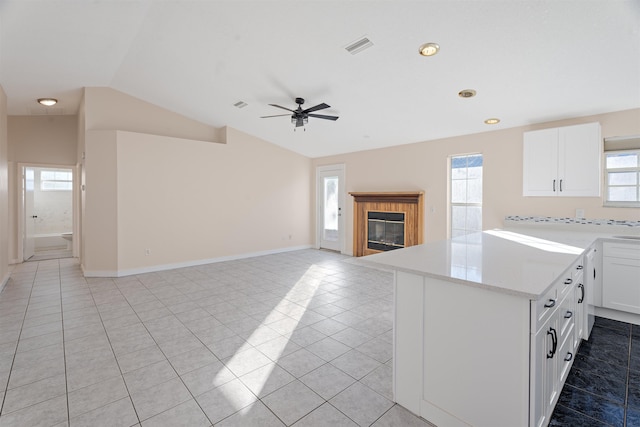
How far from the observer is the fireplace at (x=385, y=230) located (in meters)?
5.98

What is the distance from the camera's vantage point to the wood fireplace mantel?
554 cm

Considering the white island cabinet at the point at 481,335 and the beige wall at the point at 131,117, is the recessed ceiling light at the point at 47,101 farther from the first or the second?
the white island cabinet at the point at 481,335

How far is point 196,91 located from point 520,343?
5262 millimetres

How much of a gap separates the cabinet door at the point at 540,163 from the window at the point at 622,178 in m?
0.66

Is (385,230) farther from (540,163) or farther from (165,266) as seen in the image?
(165,266)

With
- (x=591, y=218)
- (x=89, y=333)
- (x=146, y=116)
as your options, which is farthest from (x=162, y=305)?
(x=591, y=218)

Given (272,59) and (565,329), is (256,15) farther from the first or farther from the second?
(565,329)

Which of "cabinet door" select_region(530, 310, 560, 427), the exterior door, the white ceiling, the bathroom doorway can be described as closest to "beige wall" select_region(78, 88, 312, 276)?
the white ceiling

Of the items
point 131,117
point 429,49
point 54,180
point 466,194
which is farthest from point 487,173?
point 54,180

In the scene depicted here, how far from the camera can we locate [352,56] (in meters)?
3.22

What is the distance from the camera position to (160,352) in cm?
257

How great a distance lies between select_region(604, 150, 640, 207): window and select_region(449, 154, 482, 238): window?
1.50 metres

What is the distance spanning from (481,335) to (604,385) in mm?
1519

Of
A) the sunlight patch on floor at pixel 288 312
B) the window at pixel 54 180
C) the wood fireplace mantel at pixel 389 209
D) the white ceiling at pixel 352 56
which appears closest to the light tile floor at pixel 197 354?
the sunlight patch on floor at pixel 288 312
